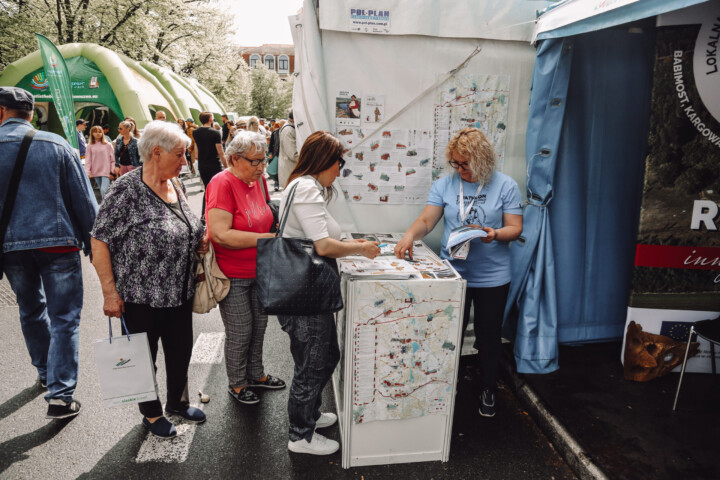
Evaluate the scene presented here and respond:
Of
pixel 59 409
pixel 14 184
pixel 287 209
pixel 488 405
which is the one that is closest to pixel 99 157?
→ pixel 14 184

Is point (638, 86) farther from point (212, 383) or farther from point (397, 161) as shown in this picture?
point (212, 383)

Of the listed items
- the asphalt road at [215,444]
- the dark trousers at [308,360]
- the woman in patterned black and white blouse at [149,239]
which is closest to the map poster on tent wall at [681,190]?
the asphalt road at [215,444]

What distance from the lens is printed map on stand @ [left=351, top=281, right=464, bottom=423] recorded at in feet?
8.03

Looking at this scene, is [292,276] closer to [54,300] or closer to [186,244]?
[186,244]

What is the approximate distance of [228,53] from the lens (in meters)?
27.9

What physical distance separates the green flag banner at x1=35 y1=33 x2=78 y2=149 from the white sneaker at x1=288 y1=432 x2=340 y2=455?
7029 mm

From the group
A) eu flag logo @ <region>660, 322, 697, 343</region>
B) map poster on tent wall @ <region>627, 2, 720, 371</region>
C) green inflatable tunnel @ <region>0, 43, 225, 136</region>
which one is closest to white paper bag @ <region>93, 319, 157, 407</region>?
map poster on tent wall @ <region>627, 2, 720, 371</region>

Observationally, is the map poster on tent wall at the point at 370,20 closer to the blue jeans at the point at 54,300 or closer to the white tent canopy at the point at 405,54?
the white tent canopy at the point at 405,54

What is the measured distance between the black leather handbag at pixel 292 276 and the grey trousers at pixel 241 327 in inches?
28.9

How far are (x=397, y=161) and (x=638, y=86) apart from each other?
1.90 meters

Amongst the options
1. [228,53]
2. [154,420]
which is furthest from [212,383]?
[228,53]

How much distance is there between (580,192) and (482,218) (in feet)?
4.02

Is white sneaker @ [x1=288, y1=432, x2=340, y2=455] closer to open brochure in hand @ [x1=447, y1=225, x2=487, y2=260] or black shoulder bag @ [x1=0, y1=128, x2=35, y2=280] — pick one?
open brochure in hand @ [x1=447, y1=225, x2=487, y2=260]

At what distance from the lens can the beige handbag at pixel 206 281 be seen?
2.83 metres
